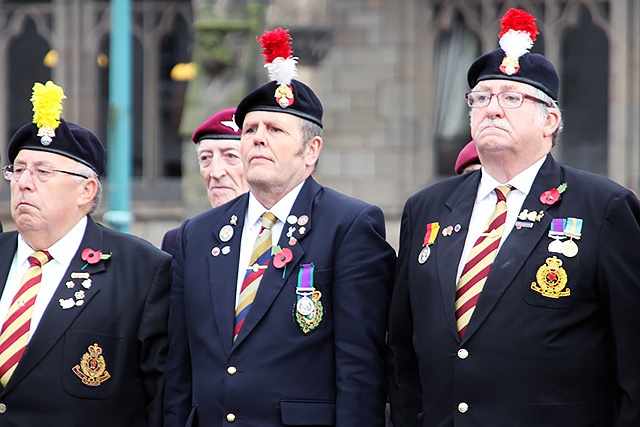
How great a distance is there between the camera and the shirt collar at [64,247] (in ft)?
17.5

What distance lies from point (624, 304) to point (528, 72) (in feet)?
3.13

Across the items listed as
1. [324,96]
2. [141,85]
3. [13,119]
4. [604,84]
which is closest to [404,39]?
[324,96]

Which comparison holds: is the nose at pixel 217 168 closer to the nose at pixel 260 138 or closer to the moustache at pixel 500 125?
the nose at pixel 260 138

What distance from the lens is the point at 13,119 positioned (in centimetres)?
1462

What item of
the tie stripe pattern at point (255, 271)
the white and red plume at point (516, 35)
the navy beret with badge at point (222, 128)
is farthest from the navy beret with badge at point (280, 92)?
the navy beret with badge at point (222, 128)

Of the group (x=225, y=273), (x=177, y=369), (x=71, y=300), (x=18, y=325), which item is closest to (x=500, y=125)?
(x=225, y=273)

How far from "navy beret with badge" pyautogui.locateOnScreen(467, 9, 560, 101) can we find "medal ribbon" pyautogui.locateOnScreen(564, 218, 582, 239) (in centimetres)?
50

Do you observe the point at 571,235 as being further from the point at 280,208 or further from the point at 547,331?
the point at 280,208

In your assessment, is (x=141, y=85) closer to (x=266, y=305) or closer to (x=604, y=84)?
(x=604, y=84)

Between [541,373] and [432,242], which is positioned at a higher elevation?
[432,242]

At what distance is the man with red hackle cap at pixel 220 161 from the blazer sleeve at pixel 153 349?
1364 millimetres

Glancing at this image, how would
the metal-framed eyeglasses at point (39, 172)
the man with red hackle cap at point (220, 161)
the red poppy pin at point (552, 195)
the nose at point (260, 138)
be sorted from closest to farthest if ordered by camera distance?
the red poppy pin at point (552, 195) < the nose at point (260, 138) < the metal-framed eyeglasses at point (39, 172) < the man with red hackle cap at point (220, 161)

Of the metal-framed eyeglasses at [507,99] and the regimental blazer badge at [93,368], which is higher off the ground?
the metal-framed eyeglasses at [507,99]

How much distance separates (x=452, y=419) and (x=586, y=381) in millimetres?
508
